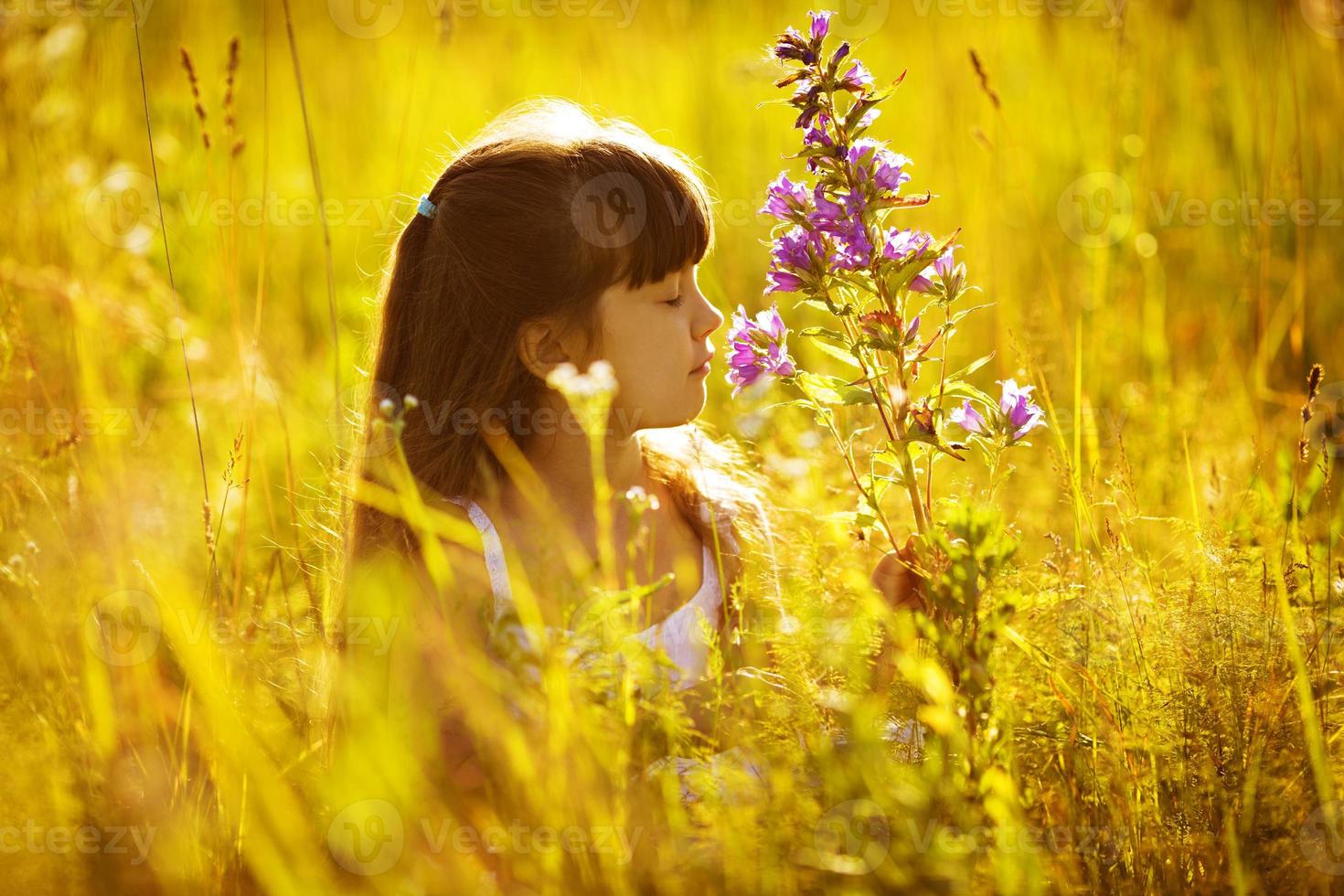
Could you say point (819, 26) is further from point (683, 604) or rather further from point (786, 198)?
point (683, 604)

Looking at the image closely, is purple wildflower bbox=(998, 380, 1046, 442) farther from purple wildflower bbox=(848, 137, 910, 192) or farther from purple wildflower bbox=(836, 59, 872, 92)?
purple wildflower bbox=(836, 59, 872, 92)

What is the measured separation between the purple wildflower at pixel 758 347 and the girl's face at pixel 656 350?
0.44m

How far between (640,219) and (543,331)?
1.05 ft

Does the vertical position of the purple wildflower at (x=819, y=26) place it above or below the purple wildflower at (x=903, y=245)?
above

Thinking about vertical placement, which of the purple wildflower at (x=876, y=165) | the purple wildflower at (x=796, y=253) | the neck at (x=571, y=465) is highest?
the purple wildflower at (x=876, y=165)

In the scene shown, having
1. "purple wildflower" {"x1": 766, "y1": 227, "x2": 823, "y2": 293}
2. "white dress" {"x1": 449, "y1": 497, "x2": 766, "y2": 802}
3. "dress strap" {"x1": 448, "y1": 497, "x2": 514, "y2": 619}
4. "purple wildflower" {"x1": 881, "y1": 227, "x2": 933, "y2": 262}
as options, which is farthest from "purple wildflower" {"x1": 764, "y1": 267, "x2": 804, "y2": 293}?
"dress strap" {"x1": 448, "y1": 497, "x2": 514, "y2": 619}

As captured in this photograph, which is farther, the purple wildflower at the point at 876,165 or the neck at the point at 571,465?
the neck at the point at 571,465

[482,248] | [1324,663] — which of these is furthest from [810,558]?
[482,248]

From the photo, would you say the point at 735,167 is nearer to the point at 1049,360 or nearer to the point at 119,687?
the point at 1049,360

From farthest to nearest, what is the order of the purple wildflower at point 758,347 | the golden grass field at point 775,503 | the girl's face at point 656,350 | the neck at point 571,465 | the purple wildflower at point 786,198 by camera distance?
the neck at point 571,465
the girl's face at point 656,350
the purple wildflower at point 758,347
the purple wildflower at point 786,198
the golden grass field at point 775,503

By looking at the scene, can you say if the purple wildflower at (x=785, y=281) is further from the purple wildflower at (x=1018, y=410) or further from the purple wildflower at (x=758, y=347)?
the purple wildflower at (x=1018, y=410)

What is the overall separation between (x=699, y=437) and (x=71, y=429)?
1414mm

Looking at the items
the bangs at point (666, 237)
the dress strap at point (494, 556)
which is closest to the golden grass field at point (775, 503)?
the dress strap at point (494, 556)

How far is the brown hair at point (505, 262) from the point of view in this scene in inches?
88.1
